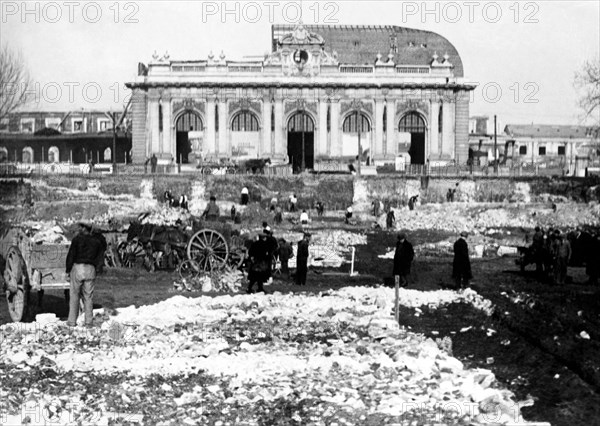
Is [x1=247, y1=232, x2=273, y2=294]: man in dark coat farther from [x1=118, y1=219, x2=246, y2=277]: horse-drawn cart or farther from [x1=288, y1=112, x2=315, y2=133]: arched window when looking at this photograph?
[x1=288, y1=112, x2=315, y2=133]: arched window

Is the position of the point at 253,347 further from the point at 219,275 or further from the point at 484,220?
the point at 484,220

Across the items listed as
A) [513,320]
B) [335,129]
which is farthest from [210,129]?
[513,320]

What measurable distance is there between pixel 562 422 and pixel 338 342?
4120 millimetres

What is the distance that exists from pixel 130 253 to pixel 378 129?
4348cm

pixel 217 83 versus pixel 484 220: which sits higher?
pixel 217 83

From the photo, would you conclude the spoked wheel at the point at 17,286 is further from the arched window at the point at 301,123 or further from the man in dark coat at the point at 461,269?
the arched window at the point at 301,123

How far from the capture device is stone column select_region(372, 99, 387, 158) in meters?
65.1

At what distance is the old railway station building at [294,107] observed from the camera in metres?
64.9

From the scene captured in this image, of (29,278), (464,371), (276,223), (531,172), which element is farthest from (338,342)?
(531,172)

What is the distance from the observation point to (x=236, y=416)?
32.0 feet

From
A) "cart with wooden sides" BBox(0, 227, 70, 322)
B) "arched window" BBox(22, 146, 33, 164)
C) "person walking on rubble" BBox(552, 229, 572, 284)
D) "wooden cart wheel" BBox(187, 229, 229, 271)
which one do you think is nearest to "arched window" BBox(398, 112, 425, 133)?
"arched window" BBox(22, 146, 33, 164)

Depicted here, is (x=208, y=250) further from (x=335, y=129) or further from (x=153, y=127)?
(x=153, y=127)

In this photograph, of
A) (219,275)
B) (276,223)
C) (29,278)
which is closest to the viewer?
(29,278)

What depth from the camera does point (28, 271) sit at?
14.9 metres
